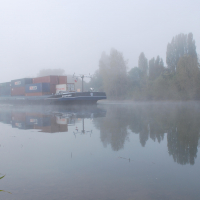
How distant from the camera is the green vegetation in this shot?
124 ft

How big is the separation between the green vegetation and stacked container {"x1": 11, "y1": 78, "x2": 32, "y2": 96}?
1648 centimetres

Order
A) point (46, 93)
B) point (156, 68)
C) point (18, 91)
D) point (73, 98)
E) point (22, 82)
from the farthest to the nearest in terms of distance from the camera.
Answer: point (156, 68), point (18, 91), point (22, 82), point (46, 93), point (73, 98)

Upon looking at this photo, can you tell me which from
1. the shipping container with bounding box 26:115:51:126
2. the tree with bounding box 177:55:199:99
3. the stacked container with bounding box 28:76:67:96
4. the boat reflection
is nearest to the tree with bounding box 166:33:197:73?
the tree with bounding box 177:55:199:99

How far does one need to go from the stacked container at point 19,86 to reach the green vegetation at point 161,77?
16.5 metres

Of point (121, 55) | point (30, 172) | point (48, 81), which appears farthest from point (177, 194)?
point (121, 55)

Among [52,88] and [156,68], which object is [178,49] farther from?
[52,88]

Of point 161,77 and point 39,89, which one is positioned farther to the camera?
point 161,77

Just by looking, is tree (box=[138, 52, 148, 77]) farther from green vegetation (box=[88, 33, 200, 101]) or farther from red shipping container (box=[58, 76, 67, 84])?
red shipping container (box=[58, 76, 67, 84])

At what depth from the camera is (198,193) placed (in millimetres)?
2906

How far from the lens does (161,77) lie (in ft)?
137

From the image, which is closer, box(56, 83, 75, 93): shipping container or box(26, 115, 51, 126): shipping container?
box(26, 115, 51, 126): shipping container

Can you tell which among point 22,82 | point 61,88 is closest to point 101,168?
point 61,88

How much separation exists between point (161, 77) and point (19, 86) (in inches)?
1051

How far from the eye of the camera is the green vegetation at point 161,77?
37688 millimetres
